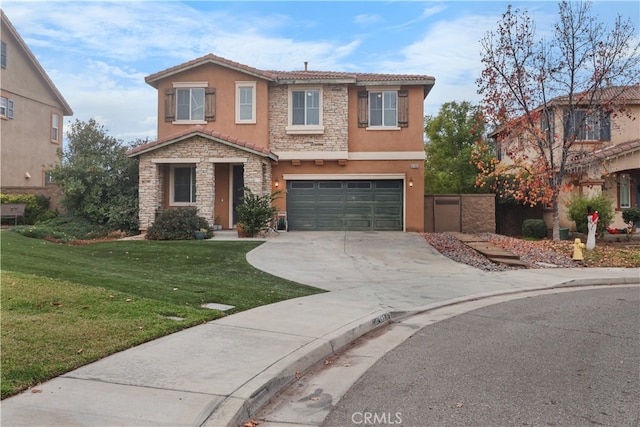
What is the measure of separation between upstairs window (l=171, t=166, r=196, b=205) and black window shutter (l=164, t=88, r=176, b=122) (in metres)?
2.35

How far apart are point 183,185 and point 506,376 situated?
1922 cm

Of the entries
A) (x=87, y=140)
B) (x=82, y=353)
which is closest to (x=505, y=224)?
(x=87, y=140)

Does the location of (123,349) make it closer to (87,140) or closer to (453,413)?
(453,413)

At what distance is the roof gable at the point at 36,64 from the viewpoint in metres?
28.9

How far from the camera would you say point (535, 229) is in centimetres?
2416

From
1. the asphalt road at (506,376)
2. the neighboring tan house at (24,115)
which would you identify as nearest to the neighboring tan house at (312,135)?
the neighboring tan house at (24,115)

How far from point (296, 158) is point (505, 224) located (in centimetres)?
1219

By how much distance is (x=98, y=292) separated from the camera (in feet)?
25.9

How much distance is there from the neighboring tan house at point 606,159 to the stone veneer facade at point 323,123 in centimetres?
868

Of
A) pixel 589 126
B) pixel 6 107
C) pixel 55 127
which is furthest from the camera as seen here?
pixel 55 127

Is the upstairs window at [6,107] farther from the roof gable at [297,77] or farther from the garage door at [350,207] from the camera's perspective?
the garage door at [350,207]

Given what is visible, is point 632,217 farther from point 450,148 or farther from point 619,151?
point 450,148

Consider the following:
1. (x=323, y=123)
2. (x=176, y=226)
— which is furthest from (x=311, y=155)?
(x=176, y=226)

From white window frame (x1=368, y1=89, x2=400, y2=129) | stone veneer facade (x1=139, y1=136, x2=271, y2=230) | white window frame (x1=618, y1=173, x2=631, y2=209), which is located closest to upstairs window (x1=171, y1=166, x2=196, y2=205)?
stone veneer facade (x1=139, y1=136, x2=271, y2=230)
